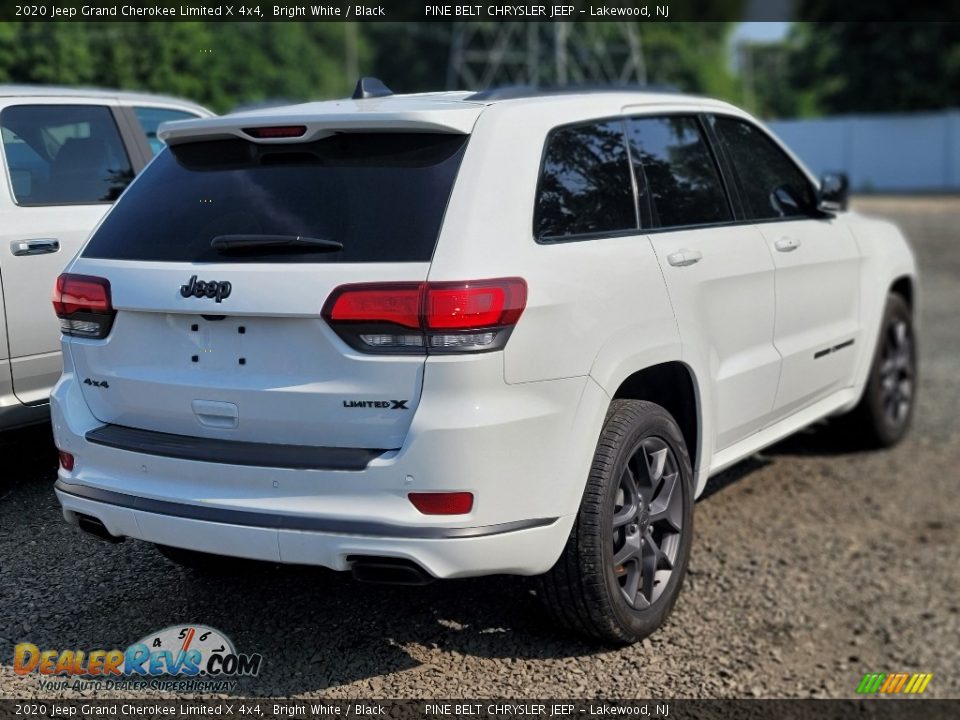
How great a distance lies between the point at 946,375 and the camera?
32.7ft

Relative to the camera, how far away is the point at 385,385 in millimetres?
3195

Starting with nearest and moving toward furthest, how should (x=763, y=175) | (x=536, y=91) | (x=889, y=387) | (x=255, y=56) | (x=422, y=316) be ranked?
(x=422, y=316)
(x=536, y=91)
(x=763, y=175)
(x=889, y=387)
(x=255, y=56)

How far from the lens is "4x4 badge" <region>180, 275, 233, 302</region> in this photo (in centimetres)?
335

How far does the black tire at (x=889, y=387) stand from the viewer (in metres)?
6.43

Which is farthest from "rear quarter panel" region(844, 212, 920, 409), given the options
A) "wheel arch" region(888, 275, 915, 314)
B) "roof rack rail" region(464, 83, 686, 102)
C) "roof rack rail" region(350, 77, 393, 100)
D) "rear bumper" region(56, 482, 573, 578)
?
"rear bumper" region(56, 482, 573, 578)

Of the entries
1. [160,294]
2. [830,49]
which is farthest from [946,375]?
[830,49]

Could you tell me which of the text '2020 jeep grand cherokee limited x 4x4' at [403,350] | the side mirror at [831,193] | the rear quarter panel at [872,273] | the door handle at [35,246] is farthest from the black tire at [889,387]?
the door handle at [35,246]

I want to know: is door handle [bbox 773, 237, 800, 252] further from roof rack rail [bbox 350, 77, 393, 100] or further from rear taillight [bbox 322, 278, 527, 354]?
rear taillight [bbox 322, 278, 527, 354]

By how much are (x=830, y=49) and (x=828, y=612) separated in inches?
1815

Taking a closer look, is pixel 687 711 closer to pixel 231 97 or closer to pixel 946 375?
pixel 946 375

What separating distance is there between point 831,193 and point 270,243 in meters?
3.28

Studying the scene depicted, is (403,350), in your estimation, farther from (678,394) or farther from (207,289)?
(678,394)

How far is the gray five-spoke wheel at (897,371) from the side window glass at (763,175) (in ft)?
4.82

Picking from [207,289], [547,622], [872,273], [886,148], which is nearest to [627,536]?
[547,622]
